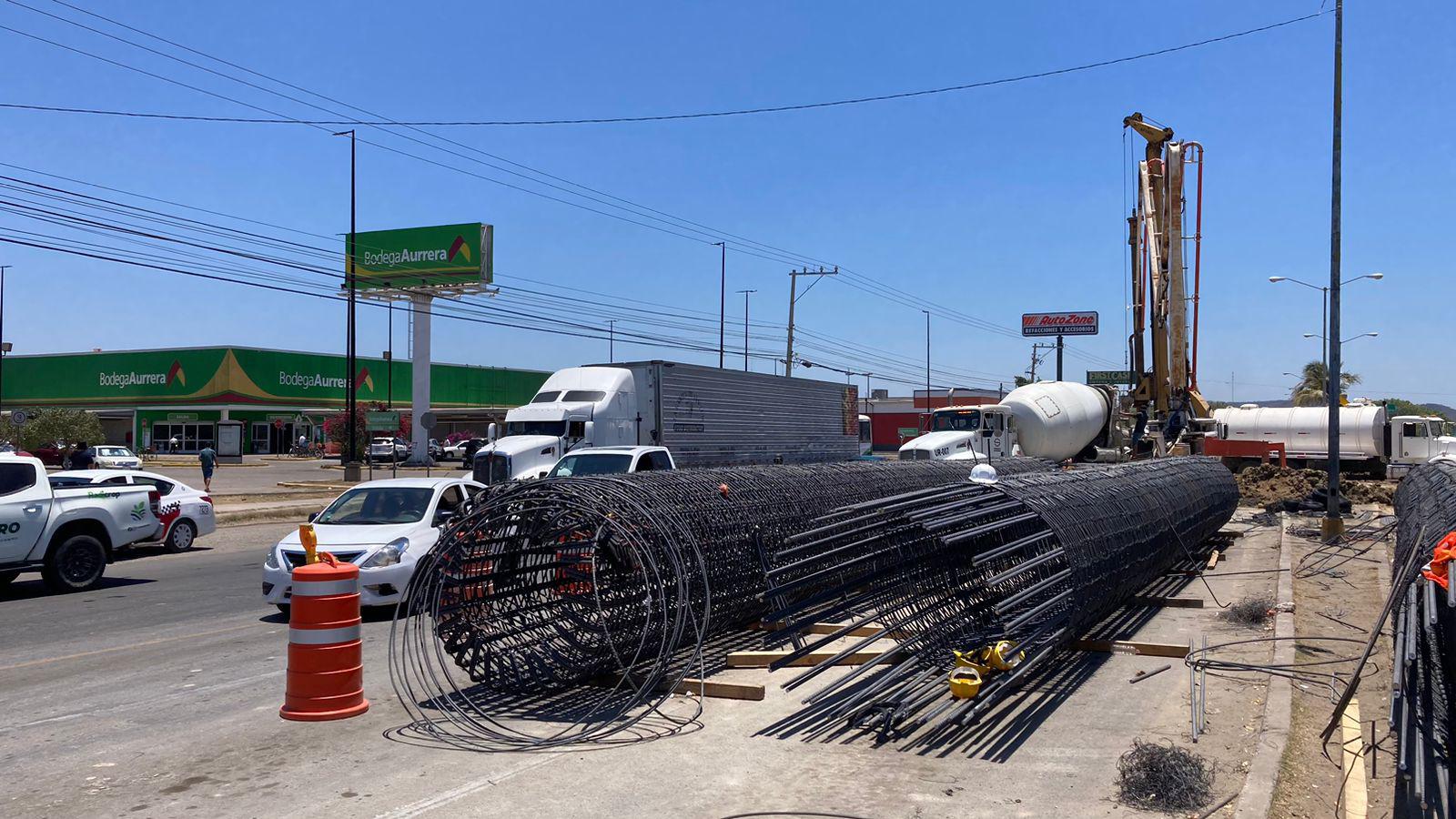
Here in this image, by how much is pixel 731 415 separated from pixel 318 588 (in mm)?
20130

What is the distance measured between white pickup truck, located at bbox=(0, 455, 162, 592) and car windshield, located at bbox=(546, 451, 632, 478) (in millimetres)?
6204

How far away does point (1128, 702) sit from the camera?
811 centimetres

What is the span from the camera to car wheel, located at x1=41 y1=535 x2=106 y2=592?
14664 millimetres

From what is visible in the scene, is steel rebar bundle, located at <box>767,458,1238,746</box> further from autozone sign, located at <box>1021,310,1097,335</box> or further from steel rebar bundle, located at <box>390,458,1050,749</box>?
autozone sign, located at <box>1021,310,1097,335</box>

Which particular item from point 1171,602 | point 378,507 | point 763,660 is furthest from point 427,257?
point 763,660

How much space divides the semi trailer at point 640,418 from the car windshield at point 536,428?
2cm

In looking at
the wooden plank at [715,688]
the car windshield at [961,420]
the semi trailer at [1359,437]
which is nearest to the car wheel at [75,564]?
the wooden plank at [715,688]

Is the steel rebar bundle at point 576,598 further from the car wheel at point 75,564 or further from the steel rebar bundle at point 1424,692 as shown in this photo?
the car wheel at point 75,564

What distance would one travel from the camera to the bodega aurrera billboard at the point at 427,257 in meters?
63.0

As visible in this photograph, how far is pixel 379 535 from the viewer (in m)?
12.3

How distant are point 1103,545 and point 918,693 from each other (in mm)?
2650

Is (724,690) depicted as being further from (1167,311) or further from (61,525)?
(1167,311)

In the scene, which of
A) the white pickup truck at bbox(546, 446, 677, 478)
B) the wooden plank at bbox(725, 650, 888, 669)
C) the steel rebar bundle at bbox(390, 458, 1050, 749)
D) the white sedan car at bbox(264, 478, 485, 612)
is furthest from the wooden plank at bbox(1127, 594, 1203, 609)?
the white pickup truck at bbox(546, 446, 677, 478)

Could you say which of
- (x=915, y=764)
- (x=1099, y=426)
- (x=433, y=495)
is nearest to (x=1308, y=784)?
(x=915, y=764)
